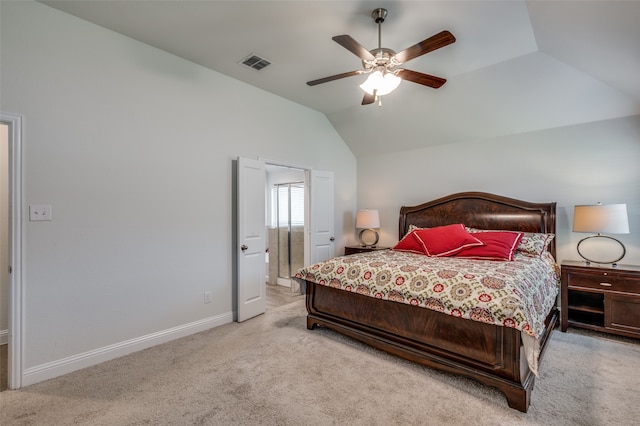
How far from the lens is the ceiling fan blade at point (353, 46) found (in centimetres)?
210

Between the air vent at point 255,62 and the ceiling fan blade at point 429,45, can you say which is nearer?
the ceiling fan blade at point 429,45

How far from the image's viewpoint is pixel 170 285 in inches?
121

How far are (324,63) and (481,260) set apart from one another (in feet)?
8.83

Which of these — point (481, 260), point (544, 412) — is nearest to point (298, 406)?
point (544, 412)

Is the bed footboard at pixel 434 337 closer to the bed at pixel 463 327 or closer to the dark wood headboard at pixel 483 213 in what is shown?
the bed at pixel 463 327

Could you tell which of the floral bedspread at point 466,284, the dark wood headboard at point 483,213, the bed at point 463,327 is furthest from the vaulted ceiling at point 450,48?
the floral bedspread at point 466,284

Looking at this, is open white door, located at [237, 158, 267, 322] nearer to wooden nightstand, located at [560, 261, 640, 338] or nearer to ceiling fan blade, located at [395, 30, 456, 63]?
ceiling fan blade, located at [395, 30, 456, 63]

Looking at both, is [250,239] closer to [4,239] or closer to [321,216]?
[321,216]

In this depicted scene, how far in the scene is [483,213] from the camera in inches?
161

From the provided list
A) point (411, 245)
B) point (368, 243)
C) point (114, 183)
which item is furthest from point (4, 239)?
point (368, 243)

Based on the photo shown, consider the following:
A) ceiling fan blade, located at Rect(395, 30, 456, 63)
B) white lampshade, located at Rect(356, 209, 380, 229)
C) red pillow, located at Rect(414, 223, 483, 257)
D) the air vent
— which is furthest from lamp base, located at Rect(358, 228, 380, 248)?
ceiling fan blade, located at Rect(395, 30, 456, 63)

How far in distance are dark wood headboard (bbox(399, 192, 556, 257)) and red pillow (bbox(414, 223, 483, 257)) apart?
621 mm

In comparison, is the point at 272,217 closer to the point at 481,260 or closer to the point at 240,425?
the point at 481,260

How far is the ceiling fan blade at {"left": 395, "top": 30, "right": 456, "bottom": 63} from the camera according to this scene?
6.78ft
